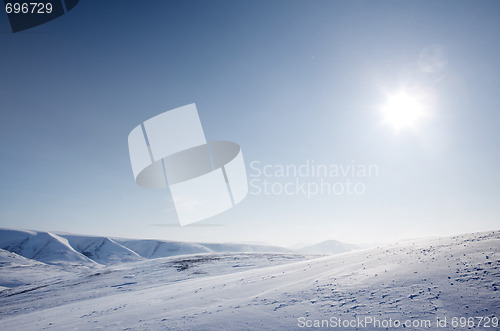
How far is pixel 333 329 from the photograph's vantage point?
5.18 meters

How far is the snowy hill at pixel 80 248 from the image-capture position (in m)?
116

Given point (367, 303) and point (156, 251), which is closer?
point (367, 303)

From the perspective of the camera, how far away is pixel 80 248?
138m

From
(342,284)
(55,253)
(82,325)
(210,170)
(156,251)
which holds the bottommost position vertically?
(156,251)

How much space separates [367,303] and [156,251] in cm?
16564

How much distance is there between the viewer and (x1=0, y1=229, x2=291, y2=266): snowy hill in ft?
380

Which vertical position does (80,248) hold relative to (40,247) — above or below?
below

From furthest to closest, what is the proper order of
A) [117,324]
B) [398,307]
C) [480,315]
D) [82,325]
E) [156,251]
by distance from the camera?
[156,251] → [82,325] → [117,324] → [398,307] → [480,315]

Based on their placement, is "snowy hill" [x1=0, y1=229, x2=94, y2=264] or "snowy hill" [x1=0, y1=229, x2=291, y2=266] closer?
"snowy hill" [x1=0, y1=229, x2=94, y2=264]

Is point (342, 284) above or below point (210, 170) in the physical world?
below

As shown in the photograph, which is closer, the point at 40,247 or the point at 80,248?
the point at 40,247

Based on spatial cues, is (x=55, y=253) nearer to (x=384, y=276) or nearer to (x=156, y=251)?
(x=156, y=251)

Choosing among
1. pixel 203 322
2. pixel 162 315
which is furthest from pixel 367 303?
pixel 162 315

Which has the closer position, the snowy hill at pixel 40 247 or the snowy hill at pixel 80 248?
the snowy hill at pixel 40 247
